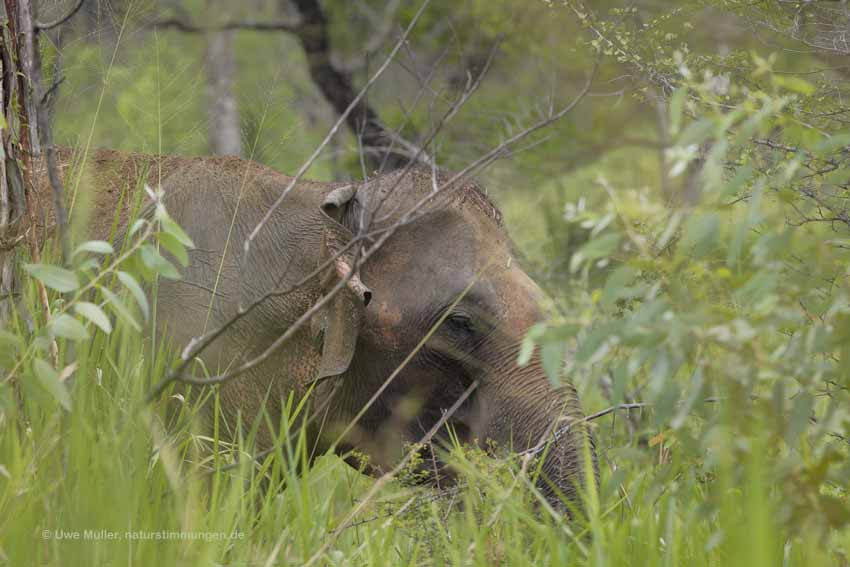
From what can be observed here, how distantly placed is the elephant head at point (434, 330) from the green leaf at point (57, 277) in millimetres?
1886

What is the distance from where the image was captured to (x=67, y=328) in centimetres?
264

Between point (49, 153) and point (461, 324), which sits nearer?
point (49, 153)

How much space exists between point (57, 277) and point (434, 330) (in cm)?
213

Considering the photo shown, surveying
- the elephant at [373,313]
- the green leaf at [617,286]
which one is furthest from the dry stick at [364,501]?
the green leaf at [617,286]

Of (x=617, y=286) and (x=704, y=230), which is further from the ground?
(x=704, y=230)

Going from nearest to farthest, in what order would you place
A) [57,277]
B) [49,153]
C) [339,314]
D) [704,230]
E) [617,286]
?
[704,230] < [617,286] < [57,277] < [49,153] < [339,314]

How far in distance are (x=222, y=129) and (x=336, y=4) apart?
528 cm

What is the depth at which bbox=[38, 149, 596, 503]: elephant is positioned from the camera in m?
4.62

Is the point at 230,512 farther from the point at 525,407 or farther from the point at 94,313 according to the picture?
the point at 525,407

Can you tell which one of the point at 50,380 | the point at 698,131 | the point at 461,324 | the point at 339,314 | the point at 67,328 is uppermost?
the point at 698,131

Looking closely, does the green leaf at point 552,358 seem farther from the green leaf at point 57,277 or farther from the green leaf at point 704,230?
the green leaf at point 57,277

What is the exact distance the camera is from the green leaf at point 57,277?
269 centimetres

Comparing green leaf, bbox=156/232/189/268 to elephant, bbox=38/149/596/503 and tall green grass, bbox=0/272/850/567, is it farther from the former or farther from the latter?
elephant, bbox=38/149/596/503

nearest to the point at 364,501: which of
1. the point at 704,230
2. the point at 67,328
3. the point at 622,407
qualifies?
the point at 622,407
